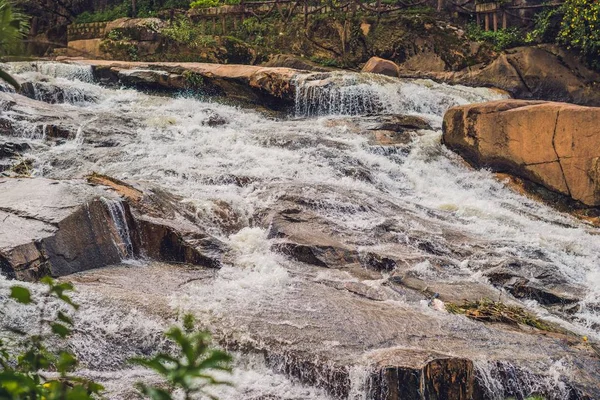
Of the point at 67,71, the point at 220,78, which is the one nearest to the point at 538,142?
the point at 220,78

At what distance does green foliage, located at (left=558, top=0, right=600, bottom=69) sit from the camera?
16.9 metres

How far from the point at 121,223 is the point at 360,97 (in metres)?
9.00

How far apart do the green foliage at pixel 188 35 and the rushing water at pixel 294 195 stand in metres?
4.69

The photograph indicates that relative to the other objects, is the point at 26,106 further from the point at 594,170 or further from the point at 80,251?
the point at 594,170

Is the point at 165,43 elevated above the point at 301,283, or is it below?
above

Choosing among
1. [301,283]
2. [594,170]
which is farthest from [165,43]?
[301,283]

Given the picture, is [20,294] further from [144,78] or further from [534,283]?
[144,78]

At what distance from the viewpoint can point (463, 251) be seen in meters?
7.73

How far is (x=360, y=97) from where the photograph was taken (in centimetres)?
1484

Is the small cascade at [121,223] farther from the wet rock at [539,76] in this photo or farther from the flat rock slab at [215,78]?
the wet rock at [539,76]

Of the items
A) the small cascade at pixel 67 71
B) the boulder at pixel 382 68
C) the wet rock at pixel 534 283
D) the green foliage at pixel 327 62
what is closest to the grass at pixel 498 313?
the wet rock at pixel 534 283

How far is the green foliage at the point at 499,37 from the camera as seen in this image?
18.7 meters

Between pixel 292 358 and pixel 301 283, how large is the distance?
5.66 ft

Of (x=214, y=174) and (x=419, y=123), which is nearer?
(x=214, y=174)
